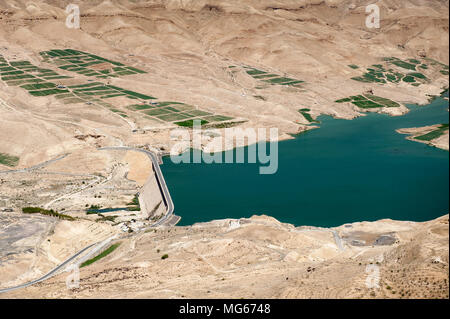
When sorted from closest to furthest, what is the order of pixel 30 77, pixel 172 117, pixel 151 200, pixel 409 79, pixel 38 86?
pixel 151 200 < pixel 172 117 < pixel 38 86 < pixel 30 77 < pixel 409 79

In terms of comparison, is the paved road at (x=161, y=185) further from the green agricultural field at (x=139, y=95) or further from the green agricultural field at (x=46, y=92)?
the green agricultural field at (x=46, y=92)

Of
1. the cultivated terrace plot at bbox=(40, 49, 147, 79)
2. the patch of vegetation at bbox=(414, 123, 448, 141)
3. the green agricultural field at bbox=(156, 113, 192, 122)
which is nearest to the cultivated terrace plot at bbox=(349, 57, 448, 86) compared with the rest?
the patch of vegetation at bbox=(414, 123, 448, 141)

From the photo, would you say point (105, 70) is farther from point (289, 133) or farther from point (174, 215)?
point (174, 215)

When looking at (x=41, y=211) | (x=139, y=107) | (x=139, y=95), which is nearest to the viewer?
(x=41, y=211)

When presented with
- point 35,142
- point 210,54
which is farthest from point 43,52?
point 35,142

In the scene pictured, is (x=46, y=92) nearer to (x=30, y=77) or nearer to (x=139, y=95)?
(x=30, y=77)

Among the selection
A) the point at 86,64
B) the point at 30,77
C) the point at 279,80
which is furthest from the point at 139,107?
the point at 279,80

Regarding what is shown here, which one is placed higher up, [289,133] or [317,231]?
[289,133]

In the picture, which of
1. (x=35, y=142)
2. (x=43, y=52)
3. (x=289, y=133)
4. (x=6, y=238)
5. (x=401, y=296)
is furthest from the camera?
(x=43, y=52)
